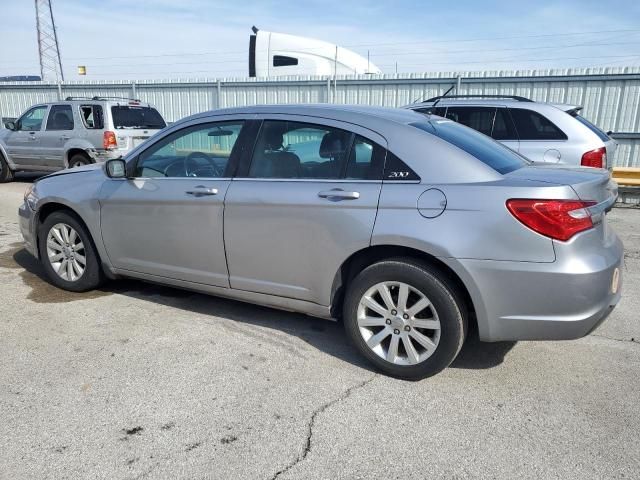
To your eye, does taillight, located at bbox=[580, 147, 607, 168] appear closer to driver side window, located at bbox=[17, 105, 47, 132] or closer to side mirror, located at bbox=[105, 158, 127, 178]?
side mirror, located at bbox=[105, 158, 127, 178]

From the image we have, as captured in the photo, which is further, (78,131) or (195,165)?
(78,131)

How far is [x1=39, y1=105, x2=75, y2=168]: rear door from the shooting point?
1073 cm

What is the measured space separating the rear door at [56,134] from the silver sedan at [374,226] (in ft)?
23.9

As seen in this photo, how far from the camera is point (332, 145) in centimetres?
346

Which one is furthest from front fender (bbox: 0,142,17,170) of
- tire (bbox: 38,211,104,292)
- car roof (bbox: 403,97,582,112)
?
car roof (bbox: 403,97,582,112)

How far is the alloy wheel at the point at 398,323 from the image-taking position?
10.3ft

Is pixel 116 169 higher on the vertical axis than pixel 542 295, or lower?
higher

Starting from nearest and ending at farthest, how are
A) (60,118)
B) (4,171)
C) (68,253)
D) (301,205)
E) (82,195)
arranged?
(301,205) < (82,195) < (68,253) < (60,118) < (4,171)

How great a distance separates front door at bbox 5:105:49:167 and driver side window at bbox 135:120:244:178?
8361 mm

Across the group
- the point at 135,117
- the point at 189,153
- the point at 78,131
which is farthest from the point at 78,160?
the point at 189,153

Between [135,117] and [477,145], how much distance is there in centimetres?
884

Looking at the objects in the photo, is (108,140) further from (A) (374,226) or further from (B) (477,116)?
(A) (374,226)

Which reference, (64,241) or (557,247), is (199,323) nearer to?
(64,241)

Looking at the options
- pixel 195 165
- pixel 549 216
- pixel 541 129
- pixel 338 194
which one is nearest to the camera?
pixel 549 216
